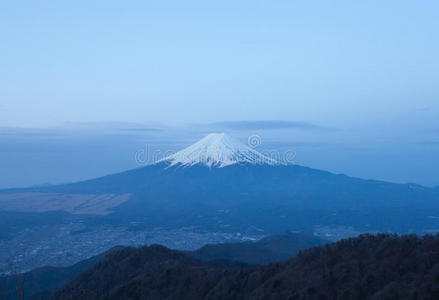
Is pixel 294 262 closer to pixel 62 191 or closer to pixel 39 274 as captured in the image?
pixel 39 274

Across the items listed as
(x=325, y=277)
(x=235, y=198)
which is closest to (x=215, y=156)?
(x=235, y=198)

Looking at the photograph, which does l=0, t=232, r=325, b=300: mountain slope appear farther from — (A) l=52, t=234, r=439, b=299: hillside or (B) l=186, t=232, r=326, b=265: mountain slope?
(A) l=52, t=234, r=439, b=299: hillside

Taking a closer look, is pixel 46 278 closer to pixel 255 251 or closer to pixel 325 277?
pixel 255 251

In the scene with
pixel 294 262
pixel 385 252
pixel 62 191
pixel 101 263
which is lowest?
pixel 62 191

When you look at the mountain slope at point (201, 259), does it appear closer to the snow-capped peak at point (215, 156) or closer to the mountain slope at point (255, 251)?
the mountain slope at point (255, 251)

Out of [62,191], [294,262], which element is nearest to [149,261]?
[294,262]
